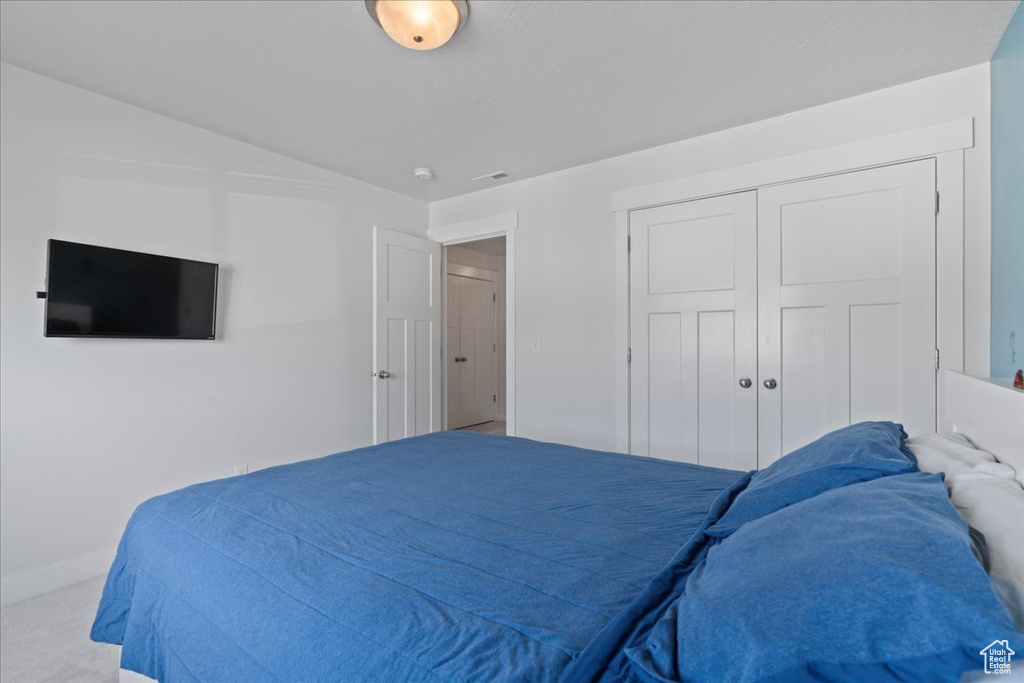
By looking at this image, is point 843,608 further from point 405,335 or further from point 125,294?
point 405,335

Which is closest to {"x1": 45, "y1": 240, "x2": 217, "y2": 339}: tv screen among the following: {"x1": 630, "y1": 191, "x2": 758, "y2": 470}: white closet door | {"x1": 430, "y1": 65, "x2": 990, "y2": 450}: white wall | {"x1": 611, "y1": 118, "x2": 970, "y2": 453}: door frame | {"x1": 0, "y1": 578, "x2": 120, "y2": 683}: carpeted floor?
{"x1": 0, "y1": 578, "x2": 120, "y2": 683}: carpeted floor

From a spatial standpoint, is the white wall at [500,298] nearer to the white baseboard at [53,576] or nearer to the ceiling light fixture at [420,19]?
the ceiling light fixture at [420,19]

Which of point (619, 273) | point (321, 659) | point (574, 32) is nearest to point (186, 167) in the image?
point (574, 32)

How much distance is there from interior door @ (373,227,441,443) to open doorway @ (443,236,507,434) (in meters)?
1.73

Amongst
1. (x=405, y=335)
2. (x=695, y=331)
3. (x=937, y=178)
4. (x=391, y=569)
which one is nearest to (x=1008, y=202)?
(x=937, y=178)

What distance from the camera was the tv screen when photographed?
2277mm

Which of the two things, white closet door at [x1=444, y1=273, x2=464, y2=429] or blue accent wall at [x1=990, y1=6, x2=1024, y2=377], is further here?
white closet door at [x1=444, y1=273, x2=464, y2=429]

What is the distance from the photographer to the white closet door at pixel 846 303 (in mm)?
2357

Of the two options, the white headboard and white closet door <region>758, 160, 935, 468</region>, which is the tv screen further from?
the white headboard

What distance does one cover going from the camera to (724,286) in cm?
291

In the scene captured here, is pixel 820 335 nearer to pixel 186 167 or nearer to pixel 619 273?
pixel 619 273

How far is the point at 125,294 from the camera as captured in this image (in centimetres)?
252

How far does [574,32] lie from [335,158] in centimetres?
210

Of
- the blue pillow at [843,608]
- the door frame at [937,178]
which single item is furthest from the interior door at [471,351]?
the blue pillow at [843,608]
